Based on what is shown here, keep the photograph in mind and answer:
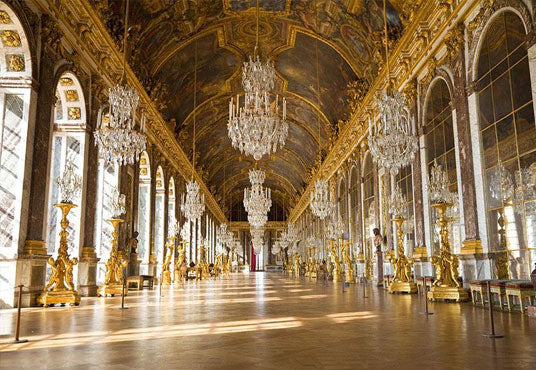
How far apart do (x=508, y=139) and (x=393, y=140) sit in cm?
197

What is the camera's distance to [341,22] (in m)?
15.8

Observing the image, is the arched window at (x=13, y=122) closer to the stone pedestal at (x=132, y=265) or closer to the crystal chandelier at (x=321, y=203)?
the stone pedestal at (x=132, y=265)

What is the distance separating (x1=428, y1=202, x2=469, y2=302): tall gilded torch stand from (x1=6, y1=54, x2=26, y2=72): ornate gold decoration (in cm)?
850

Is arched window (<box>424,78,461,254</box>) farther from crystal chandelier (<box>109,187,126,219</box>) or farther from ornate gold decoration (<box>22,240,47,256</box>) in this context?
ornate gold decoration (<box>22,240,47,256</box>)

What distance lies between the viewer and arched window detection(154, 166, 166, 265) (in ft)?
67.2

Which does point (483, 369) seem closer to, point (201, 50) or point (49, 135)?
point (49, 135)

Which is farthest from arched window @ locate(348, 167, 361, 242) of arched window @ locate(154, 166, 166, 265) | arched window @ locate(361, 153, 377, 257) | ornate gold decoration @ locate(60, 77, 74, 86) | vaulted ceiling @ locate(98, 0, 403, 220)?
ornate gold decoration @ locate(60, 77, 74, 86)

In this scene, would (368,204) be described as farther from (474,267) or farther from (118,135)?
(118,135)

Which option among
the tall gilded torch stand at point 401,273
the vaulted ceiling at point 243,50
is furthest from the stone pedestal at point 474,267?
the vaulted ceiling at point 243,50

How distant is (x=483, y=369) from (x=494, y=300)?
5620mm

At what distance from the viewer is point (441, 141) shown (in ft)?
35.4

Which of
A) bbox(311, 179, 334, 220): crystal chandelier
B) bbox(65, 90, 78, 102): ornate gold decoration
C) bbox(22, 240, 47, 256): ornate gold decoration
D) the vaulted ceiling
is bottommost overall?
bbox(22, 240, 47, 256): ornate gold decoration

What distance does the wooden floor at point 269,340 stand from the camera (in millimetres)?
3344

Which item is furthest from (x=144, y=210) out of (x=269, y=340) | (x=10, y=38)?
(x=269, y=340)
